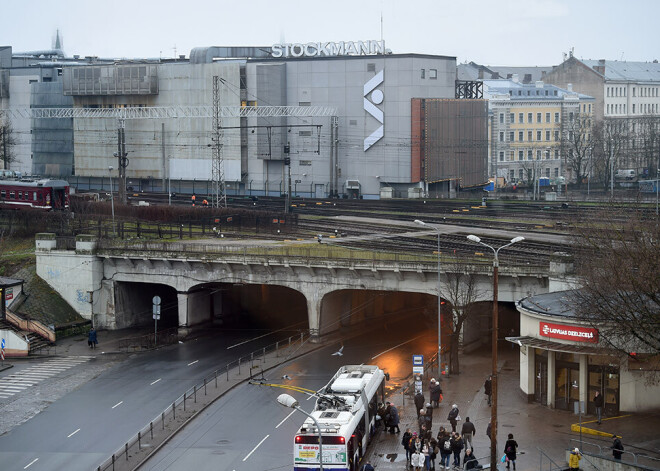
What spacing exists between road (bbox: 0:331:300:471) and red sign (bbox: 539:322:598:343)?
19.8m

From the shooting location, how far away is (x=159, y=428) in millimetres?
44594

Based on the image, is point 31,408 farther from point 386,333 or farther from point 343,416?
point 386,333

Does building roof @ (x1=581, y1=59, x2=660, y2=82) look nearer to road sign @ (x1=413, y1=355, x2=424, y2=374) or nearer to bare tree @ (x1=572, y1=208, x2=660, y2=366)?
road sign @ (x1=413, y1=355, x2=424, y2=374)

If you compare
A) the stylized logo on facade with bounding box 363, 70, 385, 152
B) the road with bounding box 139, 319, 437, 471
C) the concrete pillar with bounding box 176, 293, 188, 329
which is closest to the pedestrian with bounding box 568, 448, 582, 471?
the road with bounding box 139, 319, 437, 471

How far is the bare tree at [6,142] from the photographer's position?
124m

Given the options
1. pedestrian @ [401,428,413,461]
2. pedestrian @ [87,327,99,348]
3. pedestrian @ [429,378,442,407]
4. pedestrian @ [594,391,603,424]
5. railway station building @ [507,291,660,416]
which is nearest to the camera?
pedestrian @ [401,428,413,461]

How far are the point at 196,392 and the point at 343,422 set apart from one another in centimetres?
1808

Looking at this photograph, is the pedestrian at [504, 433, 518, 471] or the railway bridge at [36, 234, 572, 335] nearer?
Answer: the pedestrian at [504, 433, 518, 471]

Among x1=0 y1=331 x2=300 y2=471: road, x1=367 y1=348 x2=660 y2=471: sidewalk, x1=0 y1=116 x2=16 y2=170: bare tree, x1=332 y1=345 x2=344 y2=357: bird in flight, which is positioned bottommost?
x1=0 y1=331 x2=300 y2=471: road

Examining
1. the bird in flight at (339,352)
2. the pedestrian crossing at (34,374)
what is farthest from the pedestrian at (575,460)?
the pedestrian crossing at (34,374)

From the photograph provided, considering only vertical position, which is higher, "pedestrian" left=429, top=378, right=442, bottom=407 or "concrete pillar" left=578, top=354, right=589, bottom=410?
"concrete pillar" left=578, top=354, right=589, bottom=410

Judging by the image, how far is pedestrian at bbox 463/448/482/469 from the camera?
3475 cm

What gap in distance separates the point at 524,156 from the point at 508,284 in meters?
86.6

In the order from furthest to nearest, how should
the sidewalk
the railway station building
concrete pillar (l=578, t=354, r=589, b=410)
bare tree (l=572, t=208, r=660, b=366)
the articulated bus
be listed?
concrete pillar (l=578, t=354, r=589, b=410) → the railway station building → bare tree (l=572, t=208, r=660, b=366) → the sidewalk → the articulated bus
